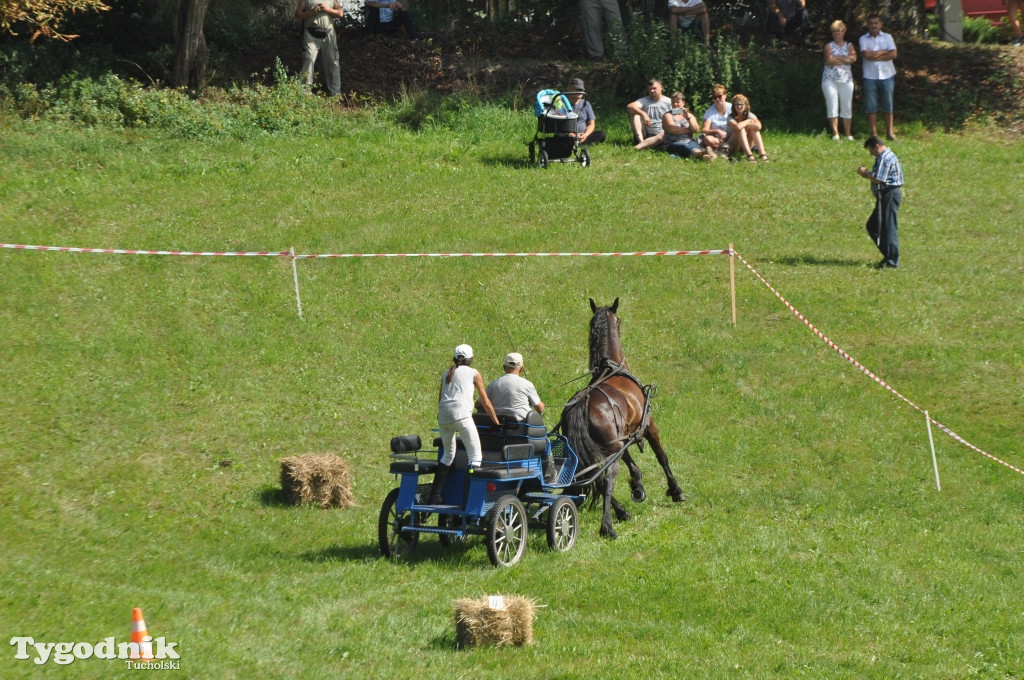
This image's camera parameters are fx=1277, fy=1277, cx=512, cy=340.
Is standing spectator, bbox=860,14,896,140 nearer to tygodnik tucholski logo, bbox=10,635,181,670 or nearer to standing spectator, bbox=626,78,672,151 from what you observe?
standing spectator, bbox=626,78,672,151

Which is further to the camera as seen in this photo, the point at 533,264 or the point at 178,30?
the point at 178,30

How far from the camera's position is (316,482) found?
13.6 m

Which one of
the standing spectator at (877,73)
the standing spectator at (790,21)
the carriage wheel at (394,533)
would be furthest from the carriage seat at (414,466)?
the standing spectator at (790,21)

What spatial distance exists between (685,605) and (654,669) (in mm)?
1573

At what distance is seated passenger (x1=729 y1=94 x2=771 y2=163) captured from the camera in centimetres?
2531

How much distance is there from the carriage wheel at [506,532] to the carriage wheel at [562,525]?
291mm

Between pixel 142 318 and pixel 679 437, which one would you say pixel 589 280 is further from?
pixel 142 318

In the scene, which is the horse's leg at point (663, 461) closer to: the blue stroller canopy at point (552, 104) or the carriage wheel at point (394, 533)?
the carriage wheel at point (394, 533)

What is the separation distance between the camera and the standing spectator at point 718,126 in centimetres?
2541

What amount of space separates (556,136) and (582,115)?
3.62 ft

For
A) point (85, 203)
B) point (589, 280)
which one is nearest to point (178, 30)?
point (85, 203)

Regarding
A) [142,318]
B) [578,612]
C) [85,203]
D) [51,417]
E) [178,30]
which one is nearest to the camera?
[578,612]

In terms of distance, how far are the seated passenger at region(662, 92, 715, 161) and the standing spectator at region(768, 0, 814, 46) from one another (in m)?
5.72

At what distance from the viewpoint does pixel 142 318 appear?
17953mm
